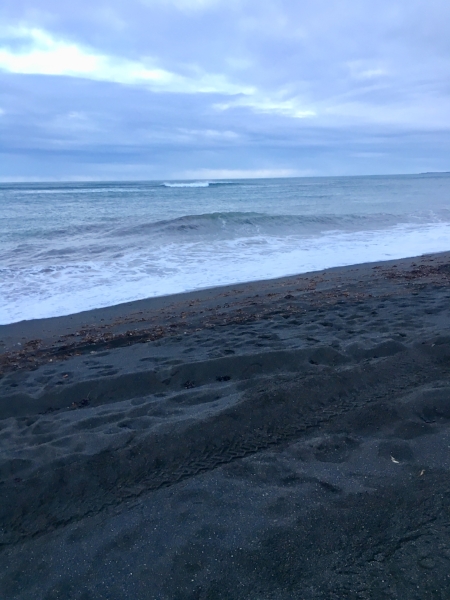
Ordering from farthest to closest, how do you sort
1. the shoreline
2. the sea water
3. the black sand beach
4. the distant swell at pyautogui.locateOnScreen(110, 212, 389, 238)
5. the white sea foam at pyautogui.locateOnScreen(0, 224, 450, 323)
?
the distant swell at pyautogui.locateOnScreen(110, 212, 389, 238)
the sea water
the white sea foam at pyautogui.locateOnScreen(0, 224, 450, 323)
the shoreline
the black sand beach

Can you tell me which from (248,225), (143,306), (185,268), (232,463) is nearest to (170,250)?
(185,268)

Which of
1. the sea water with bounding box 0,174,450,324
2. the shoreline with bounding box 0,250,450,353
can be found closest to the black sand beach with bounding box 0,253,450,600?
the shoreline with bounding box 0,250,450,353

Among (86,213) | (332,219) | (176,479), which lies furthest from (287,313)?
(86,213)

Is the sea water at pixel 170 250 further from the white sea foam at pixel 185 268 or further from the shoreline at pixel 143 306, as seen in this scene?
the shoreline at pixel 143 306

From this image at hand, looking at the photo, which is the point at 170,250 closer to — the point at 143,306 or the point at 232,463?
the point at 143,306

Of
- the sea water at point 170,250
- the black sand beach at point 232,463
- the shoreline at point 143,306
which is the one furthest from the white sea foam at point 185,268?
the black sand beach at point 232,463

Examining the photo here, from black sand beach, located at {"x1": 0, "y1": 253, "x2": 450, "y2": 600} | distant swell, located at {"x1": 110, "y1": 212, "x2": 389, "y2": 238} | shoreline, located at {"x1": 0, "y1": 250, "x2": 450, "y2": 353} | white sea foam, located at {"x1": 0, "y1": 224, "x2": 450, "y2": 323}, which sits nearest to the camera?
black sand beach, located at {"x1": 0, "y1": 253, "x2": 450, "y2": 600}

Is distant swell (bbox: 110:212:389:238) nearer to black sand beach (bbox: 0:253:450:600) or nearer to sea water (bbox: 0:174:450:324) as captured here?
sea water (bbox: 0:174:450:324)

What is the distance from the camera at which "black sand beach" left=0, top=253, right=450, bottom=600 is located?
2381 mm

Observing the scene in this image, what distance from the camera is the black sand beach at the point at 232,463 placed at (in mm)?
2381

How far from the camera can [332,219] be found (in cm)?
2077

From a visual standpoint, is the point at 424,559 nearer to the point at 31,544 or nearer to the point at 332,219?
the point at 31,544

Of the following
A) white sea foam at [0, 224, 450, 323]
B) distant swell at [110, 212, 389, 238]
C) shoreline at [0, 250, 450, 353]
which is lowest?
shoreline at [0, 250, 450, 353]

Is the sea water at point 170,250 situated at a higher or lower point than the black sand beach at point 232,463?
higher
